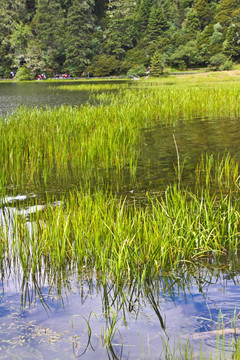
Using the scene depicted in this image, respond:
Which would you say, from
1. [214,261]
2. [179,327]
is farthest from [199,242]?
[179,327]

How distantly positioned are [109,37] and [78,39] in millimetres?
4127

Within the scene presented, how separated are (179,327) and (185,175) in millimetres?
3946

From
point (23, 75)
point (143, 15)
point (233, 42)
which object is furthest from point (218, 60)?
point (23, 75)

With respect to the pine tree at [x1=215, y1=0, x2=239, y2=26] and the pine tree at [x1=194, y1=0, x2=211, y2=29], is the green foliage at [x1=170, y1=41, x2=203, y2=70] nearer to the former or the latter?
the pine tree at [x1=215, y1=0, x2=239, y2=26]

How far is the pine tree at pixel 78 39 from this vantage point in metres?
53.3

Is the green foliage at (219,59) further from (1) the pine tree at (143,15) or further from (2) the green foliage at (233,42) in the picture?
(1) the pine tree at (143,15)

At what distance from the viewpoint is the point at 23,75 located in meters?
51.8

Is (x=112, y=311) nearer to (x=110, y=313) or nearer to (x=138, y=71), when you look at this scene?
(x=110, y=313)

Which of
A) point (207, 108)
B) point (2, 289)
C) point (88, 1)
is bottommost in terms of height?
point (2, 289)

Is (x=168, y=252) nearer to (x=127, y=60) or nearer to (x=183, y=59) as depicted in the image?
(x=183, y=59)

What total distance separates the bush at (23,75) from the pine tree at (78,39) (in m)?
4.91

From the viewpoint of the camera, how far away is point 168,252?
10.7 feet

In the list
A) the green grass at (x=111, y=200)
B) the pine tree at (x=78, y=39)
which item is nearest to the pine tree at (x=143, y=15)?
the pine tree at (x=78, y=39)

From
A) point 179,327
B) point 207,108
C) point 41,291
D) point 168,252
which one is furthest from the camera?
point 207,108
